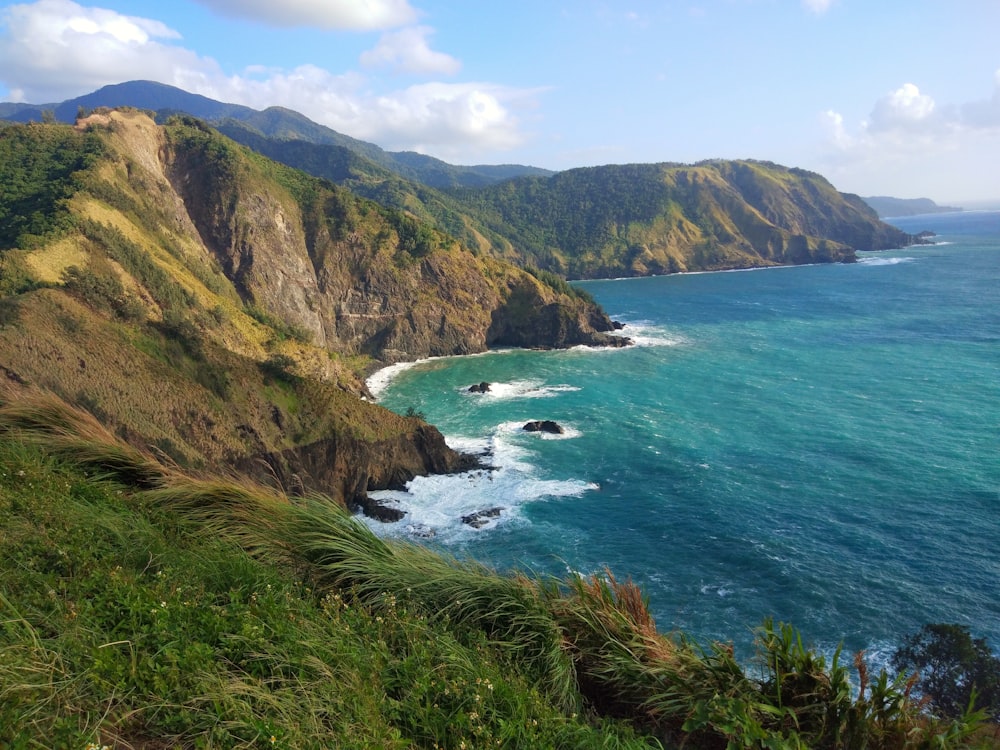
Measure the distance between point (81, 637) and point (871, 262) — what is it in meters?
160

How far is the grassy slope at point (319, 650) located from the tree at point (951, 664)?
18.3 meters

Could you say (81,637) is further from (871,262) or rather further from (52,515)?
(871,262)

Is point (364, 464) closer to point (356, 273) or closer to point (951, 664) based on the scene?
point (951, 664)

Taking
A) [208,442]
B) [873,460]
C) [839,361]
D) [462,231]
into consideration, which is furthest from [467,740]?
[462,231]

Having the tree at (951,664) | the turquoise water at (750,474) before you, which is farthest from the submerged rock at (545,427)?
the tree at (951,664)

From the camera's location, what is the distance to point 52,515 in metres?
5.06

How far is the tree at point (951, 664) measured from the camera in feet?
59.2

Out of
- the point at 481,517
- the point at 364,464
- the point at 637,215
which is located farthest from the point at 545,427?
the point at 637,215

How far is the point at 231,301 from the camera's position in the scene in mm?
52438

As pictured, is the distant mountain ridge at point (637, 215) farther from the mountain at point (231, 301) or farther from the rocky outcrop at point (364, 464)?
the rocky outcrop at point (364, 464)

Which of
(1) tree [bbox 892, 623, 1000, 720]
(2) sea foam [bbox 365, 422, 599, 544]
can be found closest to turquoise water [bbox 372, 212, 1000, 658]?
(2) sea foam [bbox 365, 422, 599, 544]

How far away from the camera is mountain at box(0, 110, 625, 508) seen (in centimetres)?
2864

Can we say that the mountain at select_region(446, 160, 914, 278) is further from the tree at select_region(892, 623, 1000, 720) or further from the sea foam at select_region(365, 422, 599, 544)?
the tree at select_region(892, 623, 1000, 720)

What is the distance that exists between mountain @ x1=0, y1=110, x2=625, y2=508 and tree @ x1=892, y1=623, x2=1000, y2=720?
20851 mm
